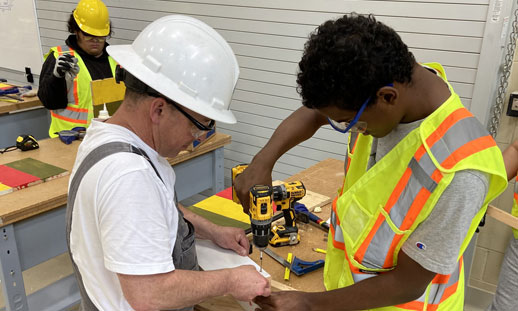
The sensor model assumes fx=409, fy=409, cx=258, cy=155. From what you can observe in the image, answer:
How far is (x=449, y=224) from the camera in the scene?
0.96m

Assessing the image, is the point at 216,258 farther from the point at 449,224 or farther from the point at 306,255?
the point at 449,224

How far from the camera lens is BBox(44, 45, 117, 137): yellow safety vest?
330cm

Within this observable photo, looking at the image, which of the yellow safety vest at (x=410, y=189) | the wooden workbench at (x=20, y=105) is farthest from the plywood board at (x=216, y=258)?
the wooden workbench at (x=20, y=105)

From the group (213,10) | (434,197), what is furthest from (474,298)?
(213,10)

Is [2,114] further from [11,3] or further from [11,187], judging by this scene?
[11,187]

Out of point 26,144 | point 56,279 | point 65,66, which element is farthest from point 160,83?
point 56,279

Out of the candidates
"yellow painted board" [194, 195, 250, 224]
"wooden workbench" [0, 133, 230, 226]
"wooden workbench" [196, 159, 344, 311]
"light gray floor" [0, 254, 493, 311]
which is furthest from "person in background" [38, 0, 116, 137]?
"wooden workbench" [196, 159, 344, 311]

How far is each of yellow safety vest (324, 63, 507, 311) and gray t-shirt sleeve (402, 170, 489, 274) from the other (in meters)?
0.02

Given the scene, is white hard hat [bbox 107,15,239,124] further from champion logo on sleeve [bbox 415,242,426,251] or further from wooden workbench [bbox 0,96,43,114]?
wooden workbench [bbox 0,96,43,114]

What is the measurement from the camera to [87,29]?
3.26 meters

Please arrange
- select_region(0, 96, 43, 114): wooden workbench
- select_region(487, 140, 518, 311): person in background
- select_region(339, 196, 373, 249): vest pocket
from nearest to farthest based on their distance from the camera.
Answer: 1. select_region(339, 196, 373, 249): vest pocket
2. select_region(487, 140, 518, 311): person in background
3. select_region(0, 96, 43, 114): wooden workbench

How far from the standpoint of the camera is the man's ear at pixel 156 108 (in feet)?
3.61

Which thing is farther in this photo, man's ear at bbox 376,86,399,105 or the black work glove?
the black work glove

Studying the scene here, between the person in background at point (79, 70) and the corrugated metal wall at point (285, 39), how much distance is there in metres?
0.66
